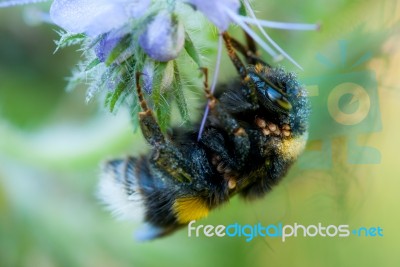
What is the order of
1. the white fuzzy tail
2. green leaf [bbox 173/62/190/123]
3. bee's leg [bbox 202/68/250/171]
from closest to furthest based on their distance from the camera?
1. bee's leg [bbox 202/68/250/171]
2. green leaf [bbox 173/62/190/123]
3. the white fuzzy tail

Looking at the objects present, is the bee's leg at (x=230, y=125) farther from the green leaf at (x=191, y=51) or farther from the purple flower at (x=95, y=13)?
the purple flower at (x=95, y=13)

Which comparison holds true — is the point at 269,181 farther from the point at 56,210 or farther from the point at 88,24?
the point at 56,210

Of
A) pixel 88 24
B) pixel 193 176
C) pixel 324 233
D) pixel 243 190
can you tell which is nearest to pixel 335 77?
pixel 324 233

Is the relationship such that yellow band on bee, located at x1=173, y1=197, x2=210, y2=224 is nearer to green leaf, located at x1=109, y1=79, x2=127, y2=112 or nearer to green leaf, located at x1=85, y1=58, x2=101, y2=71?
green leaf, located at x1=109, y1=79, x2=127, y2=112

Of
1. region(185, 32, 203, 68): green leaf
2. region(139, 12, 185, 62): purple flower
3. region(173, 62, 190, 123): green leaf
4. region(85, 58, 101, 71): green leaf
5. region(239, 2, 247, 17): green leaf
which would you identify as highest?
region(139, 12, 185, 62): purple flower

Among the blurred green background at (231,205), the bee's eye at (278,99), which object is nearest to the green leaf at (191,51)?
the bee's eye at (278,99)

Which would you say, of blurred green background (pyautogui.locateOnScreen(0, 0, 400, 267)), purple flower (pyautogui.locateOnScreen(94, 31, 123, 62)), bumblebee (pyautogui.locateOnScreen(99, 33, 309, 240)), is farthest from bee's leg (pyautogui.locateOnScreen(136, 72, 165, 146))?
blurred green background (pyautogui.locateOnScreen(0, 0, 400, 267))

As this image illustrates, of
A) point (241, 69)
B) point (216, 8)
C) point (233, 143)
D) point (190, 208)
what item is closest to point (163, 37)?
point (216, 8)
